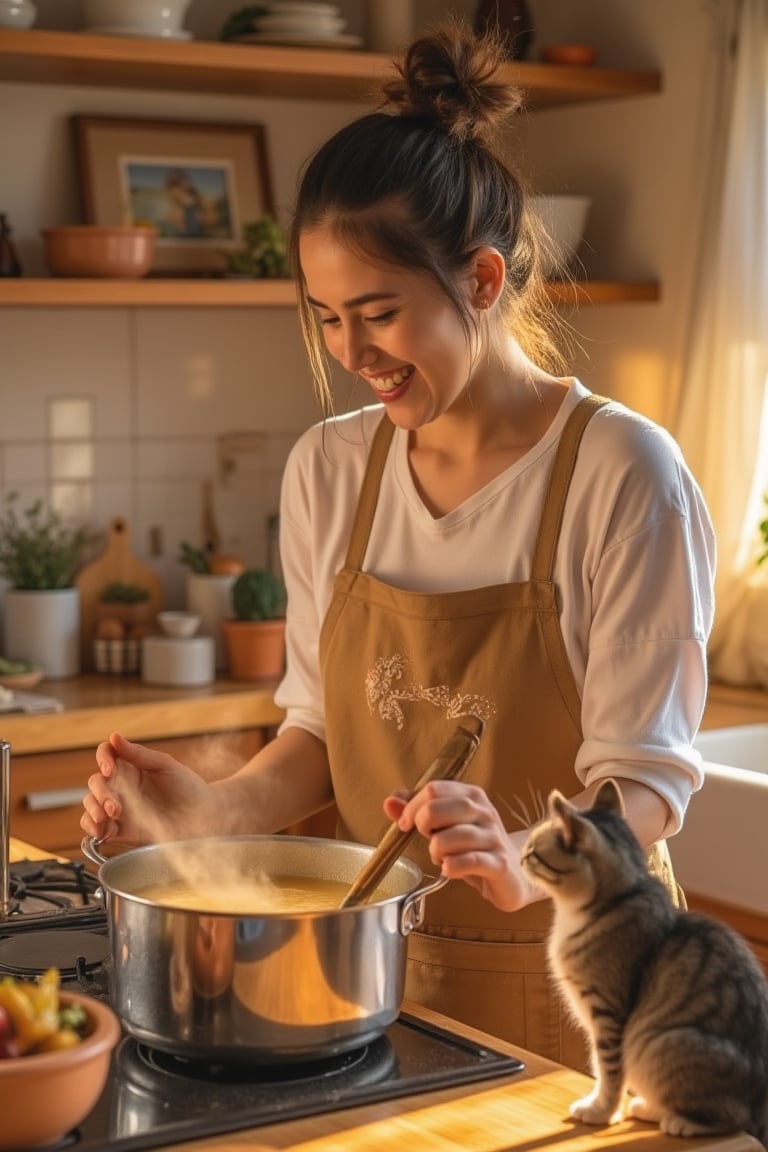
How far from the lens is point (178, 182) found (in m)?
3.67

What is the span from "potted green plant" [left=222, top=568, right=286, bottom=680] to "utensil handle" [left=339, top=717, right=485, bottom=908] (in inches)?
84.7

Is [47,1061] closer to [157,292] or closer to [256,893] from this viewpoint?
[256,893]

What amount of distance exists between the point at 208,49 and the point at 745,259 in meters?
1.11

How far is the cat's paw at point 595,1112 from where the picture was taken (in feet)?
4.10

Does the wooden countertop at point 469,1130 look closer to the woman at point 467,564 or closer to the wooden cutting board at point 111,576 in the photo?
the woman at point 467,564

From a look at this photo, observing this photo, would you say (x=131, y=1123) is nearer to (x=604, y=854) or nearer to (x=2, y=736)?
(x=604, y=854)

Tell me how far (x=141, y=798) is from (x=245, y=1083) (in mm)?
441

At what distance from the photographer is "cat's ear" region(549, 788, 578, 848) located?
1.21m

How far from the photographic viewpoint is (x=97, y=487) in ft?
12.2

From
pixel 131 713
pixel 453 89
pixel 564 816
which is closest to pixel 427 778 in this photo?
pixel 564 816

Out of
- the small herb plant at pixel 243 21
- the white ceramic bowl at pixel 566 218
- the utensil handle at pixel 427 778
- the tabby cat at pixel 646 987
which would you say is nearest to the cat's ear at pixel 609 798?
the tabby cat at pixel 646 987

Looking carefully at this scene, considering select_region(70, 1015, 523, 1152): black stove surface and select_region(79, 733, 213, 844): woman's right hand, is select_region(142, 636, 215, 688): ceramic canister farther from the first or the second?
select_region(70, 1015, 523, 1152): black stove surface

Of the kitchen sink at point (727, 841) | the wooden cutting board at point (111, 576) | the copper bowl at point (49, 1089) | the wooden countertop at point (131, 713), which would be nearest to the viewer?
the copper bowl at point (49, 1089)

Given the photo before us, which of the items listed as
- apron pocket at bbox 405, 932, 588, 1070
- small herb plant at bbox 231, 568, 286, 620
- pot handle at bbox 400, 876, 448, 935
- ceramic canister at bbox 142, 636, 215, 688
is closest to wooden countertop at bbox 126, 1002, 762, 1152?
pot handle at bbox 400, 876, 448, 935
